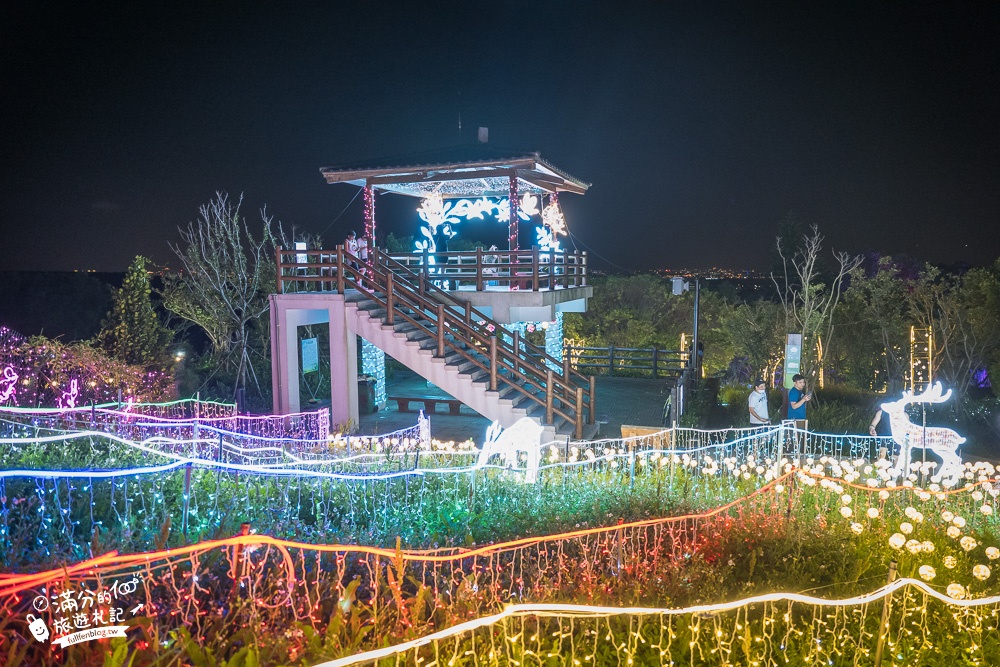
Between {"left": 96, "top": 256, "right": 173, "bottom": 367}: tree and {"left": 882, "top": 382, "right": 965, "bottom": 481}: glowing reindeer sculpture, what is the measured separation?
13882mm

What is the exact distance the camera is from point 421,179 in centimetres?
1430

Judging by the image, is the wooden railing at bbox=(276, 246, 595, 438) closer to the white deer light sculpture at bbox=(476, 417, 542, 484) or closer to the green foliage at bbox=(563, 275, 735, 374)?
the white deer light sculpture at bbox=(476, 417, 542, 484)

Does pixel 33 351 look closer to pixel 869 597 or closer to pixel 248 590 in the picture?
pixel 248 590

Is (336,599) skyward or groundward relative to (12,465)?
groundward

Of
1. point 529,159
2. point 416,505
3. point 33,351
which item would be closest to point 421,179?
point 529,159

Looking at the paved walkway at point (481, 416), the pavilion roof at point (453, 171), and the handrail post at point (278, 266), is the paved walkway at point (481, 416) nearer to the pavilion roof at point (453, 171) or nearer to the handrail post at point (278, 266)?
the handrail post at point (278, 266)

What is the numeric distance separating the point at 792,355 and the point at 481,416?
20.5 feet

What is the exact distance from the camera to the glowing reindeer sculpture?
26.3 ft

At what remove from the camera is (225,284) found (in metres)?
17.6

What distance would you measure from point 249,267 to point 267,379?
3360 mm

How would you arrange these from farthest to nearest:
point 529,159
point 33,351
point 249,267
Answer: point 249,267 → point 529,159 → point 33,351

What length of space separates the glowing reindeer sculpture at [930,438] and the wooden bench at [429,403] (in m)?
7.69

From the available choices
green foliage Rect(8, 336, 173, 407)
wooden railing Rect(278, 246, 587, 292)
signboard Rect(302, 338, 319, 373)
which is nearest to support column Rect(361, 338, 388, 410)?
signboard Rect(302, 338, 319, 373)

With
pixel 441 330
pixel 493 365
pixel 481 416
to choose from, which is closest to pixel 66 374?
pixel 441 330
